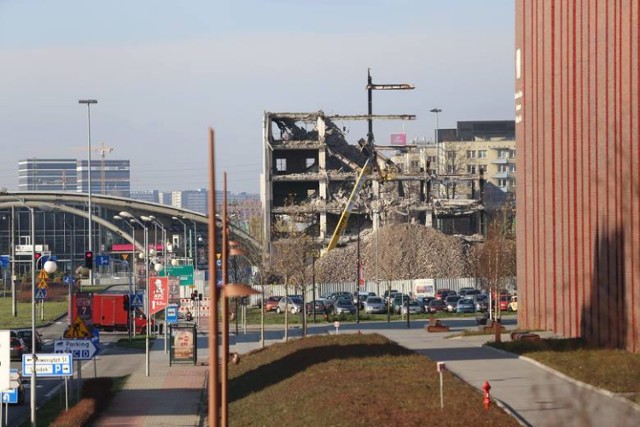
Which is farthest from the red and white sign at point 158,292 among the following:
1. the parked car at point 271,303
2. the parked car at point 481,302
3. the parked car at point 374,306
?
the parked car at point 271,303

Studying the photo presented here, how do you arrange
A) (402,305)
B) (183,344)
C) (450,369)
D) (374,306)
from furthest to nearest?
(374,306) < (402,305) < (183,344) < (450,369)

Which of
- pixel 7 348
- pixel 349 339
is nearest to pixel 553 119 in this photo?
pixel 349 339

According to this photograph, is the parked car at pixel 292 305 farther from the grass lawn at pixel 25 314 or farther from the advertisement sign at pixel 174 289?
the grass lawn at pixel 25 314

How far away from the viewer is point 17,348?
50.6 metres

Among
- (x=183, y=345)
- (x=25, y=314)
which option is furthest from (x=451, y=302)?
(x=183, y=345)

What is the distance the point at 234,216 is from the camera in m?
90.1

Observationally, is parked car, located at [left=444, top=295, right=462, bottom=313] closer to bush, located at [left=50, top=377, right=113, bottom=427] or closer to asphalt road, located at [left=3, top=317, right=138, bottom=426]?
asphalt road, located at [left=3, top=317, right=138, bottom=426]

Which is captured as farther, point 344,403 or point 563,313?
point 563,313

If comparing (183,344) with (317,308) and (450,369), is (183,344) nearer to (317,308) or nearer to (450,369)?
(450,369)

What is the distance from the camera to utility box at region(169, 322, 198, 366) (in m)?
47.8

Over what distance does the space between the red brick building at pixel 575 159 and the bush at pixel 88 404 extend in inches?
515

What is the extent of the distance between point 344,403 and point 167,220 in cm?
12188

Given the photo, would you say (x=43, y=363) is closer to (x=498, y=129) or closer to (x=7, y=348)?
→ (x=7, y=348)

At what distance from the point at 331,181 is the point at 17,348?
7066 centimetres
